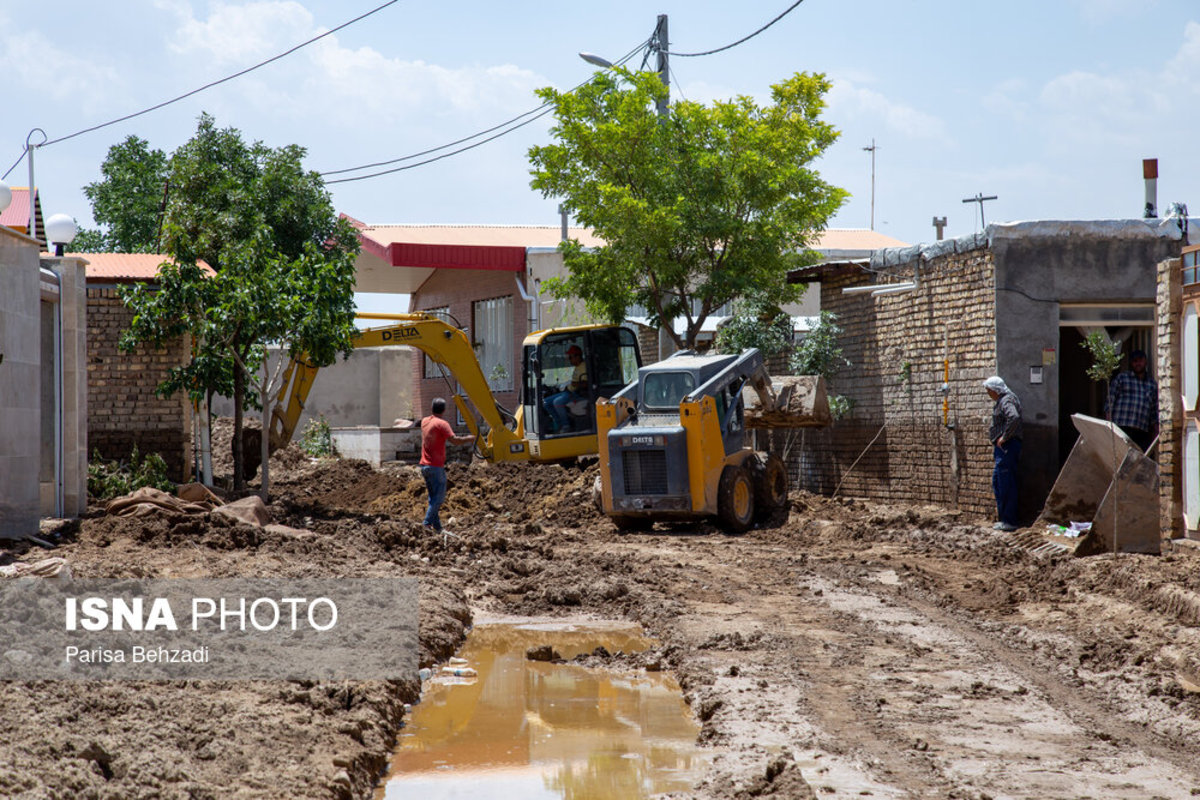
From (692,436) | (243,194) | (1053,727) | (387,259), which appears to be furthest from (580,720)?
(387,259)

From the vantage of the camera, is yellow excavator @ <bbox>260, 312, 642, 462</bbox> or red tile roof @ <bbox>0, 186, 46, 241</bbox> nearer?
yellow excavator @ <bbox>260, 312, 642, 462</bbox>

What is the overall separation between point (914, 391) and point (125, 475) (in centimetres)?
1070

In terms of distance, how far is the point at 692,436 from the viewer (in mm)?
15438

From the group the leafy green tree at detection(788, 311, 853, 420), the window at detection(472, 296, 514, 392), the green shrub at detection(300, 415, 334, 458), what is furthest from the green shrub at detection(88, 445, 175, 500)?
the green shrub at detection(300, 415, 334, 458)

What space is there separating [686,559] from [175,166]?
16951 millimetres

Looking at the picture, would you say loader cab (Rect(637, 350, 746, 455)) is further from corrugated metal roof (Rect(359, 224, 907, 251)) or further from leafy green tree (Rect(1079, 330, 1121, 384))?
corrugated metal roof (Rect(359, 224, 907, 251))

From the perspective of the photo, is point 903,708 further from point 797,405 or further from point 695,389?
point 797,405

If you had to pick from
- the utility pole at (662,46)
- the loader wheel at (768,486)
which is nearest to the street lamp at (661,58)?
the utility pole at (662,46)

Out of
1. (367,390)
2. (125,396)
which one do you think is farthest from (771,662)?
(367,390)

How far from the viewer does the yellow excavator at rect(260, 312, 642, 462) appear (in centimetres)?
2031

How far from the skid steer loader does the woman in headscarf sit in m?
3.24

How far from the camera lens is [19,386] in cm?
1240

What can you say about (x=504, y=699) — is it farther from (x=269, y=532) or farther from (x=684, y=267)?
(x=684, y=267)

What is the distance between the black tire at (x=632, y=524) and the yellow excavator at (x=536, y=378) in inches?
158
